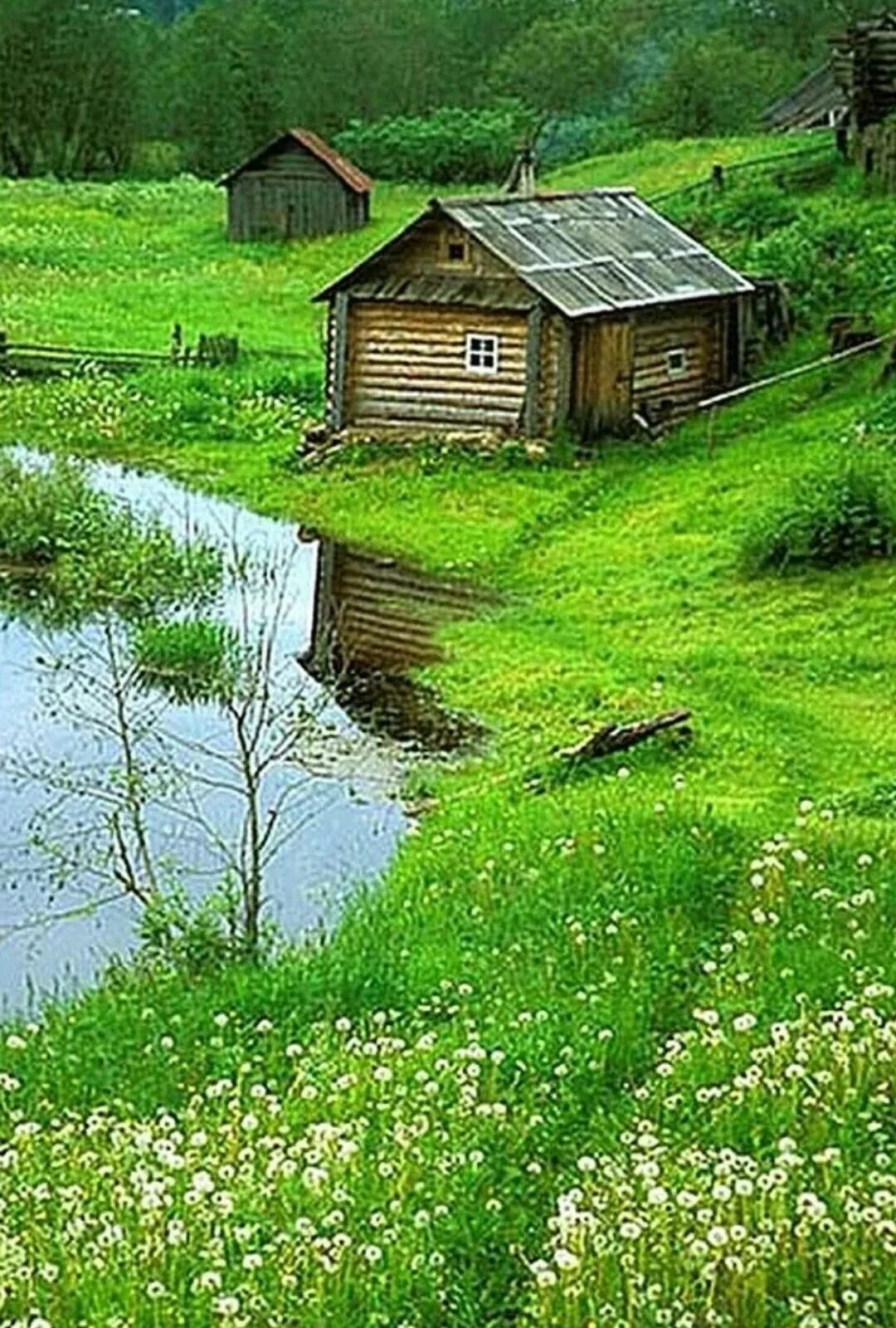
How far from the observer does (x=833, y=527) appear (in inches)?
1082

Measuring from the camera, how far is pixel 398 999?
13.5 metres

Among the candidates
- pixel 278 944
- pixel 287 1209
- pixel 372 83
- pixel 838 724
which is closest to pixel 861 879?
pixel 278 944

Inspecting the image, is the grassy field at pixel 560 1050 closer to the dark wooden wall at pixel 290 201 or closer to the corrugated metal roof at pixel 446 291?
the corrugated metal roof at pixel 446 291

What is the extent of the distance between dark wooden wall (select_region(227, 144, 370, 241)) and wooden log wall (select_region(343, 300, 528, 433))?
26.3m

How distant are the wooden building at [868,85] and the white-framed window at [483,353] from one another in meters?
14.8

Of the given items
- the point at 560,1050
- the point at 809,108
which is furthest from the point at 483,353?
the point at 809,108

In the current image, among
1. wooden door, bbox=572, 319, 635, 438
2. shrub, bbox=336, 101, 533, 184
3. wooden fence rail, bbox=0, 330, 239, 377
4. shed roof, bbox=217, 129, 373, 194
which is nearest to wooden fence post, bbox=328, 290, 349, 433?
wooden door, bbox=572, 319, 635, 438

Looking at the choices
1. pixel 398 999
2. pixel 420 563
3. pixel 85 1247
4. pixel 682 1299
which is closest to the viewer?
pixel 682 1299

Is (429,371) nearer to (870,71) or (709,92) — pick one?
(870,71)

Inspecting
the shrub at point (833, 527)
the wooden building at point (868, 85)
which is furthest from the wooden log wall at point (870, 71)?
the shrub at point (833, 527)

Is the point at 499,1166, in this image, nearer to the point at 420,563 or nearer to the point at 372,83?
the point at 420,563

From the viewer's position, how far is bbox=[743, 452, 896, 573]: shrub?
27.4 m

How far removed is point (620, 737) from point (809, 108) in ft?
158

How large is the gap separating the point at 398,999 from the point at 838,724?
31.0 ft
